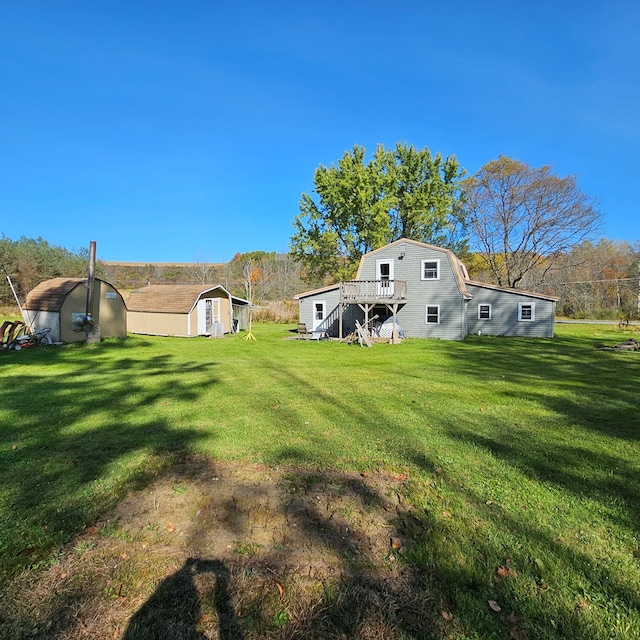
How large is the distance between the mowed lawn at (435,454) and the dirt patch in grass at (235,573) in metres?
0.22

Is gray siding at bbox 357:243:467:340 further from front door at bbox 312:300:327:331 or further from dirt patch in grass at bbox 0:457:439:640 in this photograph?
dirt patch in grass at bbox 0:457:439:640

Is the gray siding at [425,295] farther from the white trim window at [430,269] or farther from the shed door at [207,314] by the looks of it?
the shed door at [207,314]

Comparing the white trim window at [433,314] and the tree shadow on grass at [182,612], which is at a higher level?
the white trim window at [433,314]

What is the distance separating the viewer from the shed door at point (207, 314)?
22.3 metres

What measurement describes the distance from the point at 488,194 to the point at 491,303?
12.7 m

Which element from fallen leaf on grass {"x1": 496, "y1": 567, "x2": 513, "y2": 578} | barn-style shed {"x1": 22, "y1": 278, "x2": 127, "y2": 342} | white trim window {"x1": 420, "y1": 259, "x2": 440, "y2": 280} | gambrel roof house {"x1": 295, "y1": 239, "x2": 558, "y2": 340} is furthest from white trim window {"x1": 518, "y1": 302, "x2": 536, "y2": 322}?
fallen leaf on grass {"x1": 496, "y1": 567, "x2": 513, "y2": 578}

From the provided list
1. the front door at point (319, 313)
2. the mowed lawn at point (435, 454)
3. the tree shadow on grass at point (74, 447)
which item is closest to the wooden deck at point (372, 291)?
the front door at point (319, 313)

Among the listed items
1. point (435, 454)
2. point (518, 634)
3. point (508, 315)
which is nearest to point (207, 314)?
point (508, 315)

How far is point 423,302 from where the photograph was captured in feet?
70.2

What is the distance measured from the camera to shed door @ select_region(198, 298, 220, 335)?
73.2 ft

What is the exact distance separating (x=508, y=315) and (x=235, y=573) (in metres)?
23.2

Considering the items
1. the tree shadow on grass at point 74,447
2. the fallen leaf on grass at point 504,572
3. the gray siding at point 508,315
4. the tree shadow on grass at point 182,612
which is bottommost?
the fallen leaf on grass at point 504,572

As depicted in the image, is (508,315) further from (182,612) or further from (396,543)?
(182,612)

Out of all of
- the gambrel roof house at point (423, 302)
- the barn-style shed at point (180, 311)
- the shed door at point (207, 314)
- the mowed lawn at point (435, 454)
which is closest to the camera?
the mowed lawn at point (435, 454)
